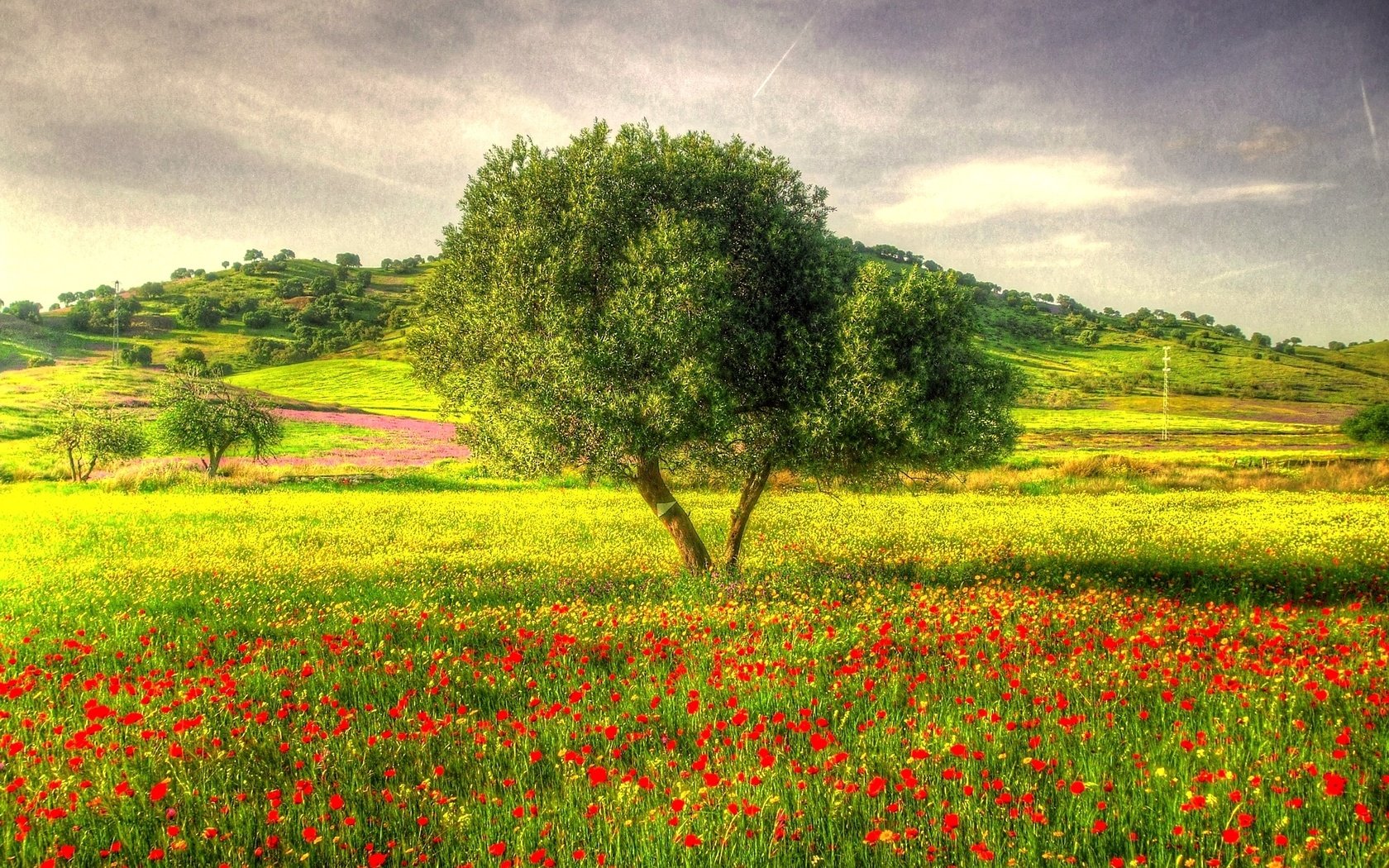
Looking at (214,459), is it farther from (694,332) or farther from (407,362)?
(694,332)

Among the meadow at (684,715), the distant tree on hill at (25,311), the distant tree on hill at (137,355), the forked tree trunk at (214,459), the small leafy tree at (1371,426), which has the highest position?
the distant tree on hill at (25,311)

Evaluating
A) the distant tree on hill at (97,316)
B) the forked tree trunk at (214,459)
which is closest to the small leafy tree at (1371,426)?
the forked tree trunk at (214,459)

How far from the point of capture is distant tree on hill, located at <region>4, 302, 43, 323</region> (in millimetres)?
88312

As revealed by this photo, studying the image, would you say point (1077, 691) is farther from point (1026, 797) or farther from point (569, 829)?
point (569, 829)

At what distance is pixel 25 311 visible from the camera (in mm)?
90625

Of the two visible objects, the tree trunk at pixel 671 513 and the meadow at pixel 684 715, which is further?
the tree trunk at pixel 671 513

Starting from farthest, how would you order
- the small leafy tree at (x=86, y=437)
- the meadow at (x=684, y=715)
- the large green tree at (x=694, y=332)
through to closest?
1. the small leafy tree at (x=86, y=437)
2. the large green tree at (x=694, y=332)
3. the meadow at (x=684, y=715)

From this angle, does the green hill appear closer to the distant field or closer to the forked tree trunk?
the distant field

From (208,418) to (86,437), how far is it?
6.05 meters

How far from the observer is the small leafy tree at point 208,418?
3509 centimetres

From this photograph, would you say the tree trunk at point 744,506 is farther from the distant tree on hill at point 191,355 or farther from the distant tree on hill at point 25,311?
the distant tree on hill at point 25,311

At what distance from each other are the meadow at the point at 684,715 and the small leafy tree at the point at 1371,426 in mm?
63465

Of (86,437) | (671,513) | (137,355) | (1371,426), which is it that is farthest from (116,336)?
(1371,426)

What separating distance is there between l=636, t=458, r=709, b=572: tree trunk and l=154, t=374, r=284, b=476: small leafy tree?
2992 cm
